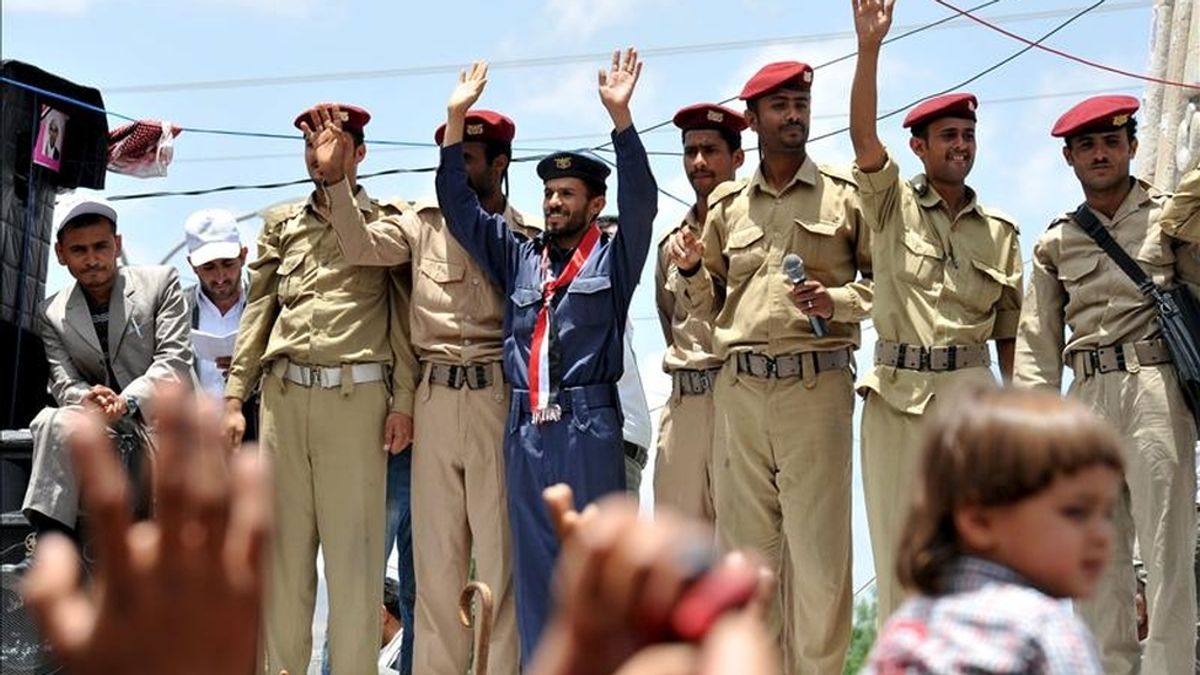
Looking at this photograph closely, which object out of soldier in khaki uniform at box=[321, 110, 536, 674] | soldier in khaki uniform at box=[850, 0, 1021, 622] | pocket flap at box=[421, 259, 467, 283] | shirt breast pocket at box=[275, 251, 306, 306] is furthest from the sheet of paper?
soldier in khaki uniform at box=[850, 0, 1021, 622]

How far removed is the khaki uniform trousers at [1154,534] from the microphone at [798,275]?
37.7 inches

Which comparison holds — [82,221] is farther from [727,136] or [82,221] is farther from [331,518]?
[727,136]

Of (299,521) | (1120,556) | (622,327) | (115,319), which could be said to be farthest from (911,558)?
(115,319)

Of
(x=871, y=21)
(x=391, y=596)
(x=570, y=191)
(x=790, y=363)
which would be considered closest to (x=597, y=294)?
(x=570, y=191)

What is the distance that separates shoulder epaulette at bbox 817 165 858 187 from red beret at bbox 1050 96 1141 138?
0.72 meters

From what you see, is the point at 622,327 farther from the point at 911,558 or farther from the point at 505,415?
the point at 911,558

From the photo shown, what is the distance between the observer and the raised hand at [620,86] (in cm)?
660

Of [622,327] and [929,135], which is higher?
[929,135]

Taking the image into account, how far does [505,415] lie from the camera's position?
682 cm

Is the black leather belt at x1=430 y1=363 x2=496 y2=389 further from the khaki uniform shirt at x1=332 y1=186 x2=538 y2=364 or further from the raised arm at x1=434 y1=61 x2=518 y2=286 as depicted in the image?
the raised arm at x1=434 y1=61 x2=518 y2=286

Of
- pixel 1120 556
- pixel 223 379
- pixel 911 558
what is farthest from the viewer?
pixel 223 379

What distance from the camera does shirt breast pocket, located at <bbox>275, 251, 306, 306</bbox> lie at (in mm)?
7066

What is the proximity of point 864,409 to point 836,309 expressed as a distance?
36 cm

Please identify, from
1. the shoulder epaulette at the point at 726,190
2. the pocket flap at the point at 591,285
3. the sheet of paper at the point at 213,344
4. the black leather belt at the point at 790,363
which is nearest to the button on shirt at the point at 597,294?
the pocket flap at the point at 591,285
